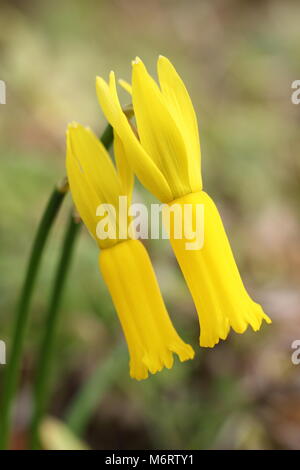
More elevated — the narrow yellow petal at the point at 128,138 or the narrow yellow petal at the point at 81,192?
the narrow yellow petal at the point at 128,138

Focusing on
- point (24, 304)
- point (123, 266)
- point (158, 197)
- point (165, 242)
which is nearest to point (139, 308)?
point (123, 266)

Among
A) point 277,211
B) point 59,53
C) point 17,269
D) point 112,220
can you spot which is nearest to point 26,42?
point 59,53

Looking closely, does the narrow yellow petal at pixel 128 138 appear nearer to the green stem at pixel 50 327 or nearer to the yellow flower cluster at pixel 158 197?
the yellow flower cluster at pixel 158 197

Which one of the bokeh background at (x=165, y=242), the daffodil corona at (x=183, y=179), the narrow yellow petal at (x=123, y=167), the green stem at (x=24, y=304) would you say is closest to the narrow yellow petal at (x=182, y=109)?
the daffodil corona at (x=183, y=179)

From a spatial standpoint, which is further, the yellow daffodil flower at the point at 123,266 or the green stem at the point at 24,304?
the green stem at the point at 24,304

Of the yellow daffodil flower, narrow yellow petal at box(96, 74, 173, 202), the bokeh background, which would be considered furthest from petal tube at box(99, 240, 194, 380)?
the bokeh background

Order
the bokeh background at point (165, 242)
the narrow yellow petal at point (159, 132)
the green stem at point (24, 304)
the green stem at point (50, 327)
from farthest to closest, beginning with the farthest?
the bokeh background at point (165, 242), the green stem at point (50, 327), the green stem at point (24, 304), the narrow yellow petal at point (159, 132)

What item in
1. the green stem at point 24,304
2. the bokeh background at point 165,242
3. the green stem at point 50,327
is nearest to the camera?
the green stem at point 24,304
